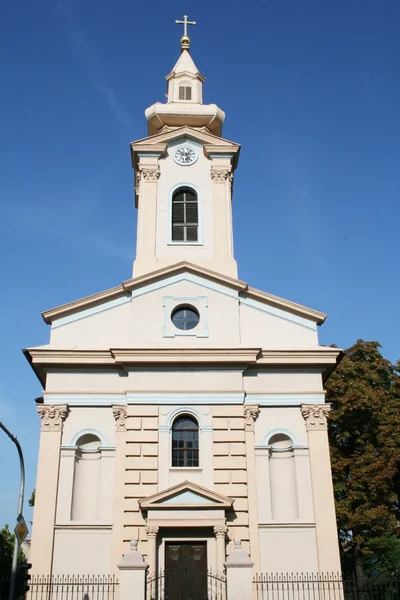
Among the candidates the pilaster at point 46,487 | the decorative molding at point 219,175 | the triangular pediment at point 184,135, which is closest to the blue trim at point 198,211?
the decorative molding at point 219,175

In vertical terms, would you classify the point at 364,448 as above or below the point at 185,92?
below

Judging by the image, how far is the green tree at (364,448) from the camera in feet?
108

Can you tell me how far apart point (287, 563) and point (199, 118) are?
19469 millimetres

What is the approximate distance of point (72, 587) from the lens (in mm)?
21828

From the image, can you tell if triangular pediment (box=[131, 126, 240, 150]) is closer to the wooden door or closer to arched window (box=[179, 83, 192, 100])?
arched window (box=[179, 83, 192, 100])

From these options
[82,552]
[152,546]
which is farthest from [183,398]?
[82,552]

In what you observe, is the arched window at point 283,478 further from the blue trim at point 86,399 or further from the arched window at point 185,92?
the arched window at point 185,92

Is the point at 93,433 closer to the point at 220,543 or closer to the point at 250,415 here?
the point at 250,415

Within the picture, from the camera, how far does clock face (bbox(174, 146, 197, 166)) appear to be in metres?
30.6

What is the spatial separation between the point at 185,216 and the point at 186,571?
46.9ft

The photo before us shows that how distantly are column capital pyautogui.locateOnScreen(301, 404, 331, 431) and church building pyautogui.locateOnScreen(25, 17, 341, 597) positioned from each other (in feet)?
0.12

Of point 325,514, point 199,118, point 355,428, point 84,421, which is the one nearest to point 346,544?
point 355,428

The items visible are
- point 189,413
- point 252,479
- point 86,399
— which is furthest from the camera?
point 86,399

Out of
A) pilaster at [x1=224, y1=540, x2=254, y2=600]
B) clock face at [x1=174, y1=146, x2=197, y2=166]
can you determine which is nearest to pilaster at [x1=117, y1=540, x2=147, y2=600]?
pilaster at [x1=224, y1=540, x2=254, y2=600]
